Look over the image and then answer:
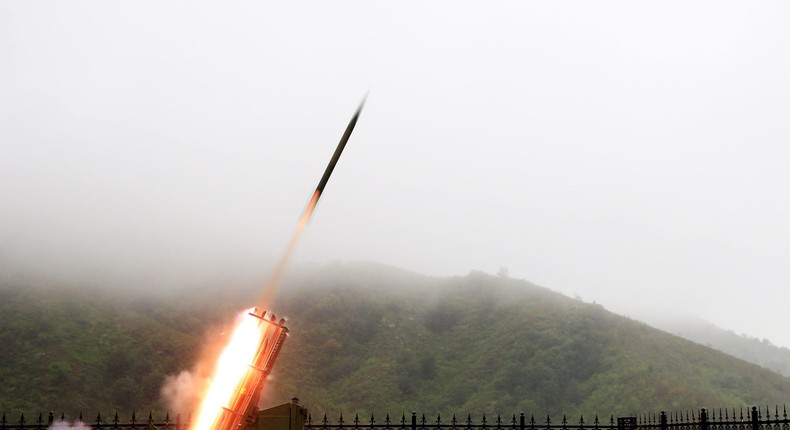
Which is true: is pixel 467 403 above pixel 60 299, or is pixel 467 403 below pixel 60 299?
below

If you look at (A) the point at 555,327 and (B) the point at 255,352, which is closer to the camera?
Answer: (B) the point at 255,352

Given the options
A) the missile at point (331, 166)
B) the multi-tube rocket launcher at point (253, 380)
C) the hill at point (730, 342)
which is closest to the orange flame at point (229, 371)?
the multi-tube rocket launcher at point (253, 380)

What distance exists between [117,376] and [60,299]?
14.2m

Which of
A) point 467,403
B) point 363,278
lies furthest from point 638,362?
point 363,278

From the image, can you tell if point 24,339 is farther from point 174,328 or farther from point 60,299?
point 174,328

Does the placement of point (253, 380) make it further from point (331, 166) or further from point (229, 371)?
point (331, 166)

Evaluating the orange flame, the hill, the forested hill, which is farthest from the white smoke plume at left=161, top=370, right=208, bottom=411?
the hill

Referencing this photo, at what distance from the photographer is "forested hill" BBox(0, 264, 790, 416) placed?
60.8 m

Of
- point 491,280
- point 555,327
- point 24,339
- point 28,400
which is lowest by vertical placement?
point 28,400

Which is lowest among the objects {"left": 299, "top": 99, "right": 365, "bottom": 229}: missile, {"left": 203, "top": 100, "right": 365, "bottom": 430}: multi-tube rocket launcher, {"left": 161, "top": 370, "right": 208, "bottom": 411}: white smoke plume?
{"left": 161, "top": 370, "right": 208, "bottom": 411}: white smoke plume

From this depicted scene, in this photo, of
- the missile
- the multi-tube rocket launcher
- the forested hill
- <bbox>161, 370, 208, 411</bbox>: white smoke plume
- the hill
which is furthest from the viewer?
the hill

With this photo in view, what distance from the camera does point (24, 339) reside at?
203 feet

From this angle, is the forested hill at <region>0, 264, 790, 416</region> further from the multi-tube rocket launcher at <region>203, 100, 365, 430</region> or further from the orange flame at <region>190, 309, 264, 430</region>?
the multi-tube rocket launcher at <region>203, 100, 365, 430</region>

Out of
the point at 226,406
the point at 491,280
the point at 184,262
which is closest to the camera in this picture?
the point at 226,406
